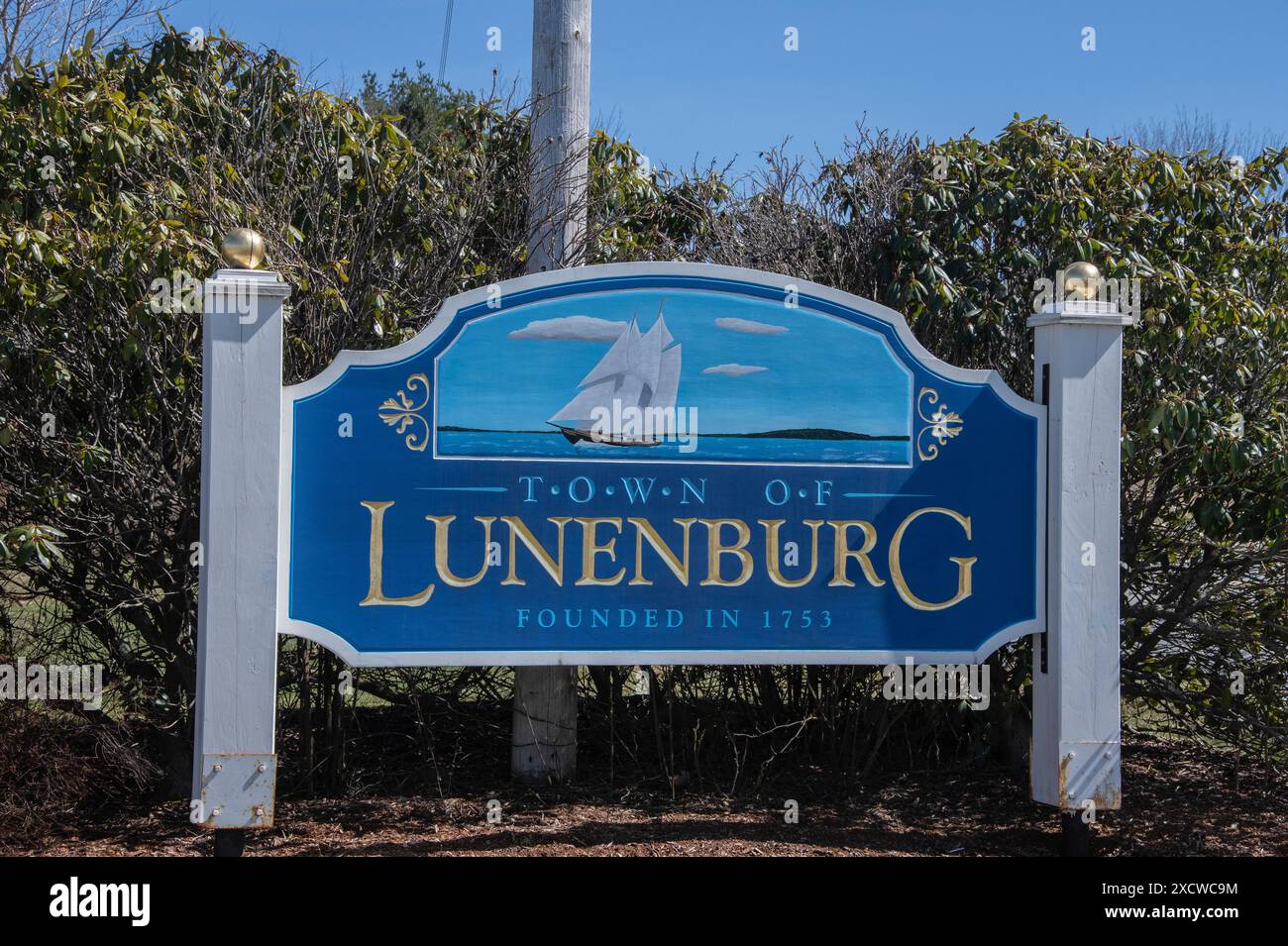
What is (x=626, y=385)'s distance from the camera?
5.09 metres

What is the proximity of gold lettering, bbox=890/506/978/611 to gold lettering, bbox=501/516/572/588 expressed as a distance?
1.40 meters

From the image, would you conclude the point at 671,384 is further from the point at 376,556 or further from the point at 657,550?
the point at 376,556

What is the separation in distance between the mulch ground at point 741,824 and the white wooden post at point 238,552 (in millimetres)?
950

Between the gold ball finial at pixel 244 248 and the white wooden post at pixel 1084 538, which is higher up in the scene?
the gold ball finial at pixel 244 248

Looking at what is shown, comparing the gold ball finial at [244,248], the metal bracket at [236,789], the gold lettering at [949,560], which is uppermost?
the gold ball finial at [244,248]

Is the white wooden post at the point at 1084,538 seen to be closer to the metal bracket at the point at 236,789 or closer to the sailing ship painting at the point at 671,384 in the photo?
the sailing ship painting at the point at 671,384

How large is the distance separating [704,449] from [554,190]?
1.96 metres

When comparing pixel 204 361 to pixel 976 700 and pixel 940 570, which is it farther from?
pixel 976 700

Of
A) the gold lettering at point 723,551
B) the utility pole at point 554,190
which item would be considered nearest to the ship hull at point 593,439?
the gold lettering at point 723,551

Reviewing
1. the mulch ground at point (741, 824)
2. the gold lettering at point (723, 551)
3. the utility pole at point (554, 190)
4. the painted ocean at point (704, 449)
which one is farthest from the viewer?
the utility pole at point (554, 190)

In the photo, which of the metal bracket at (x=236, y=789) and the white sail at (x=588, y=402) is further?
the white sail at (x=588, y=402)

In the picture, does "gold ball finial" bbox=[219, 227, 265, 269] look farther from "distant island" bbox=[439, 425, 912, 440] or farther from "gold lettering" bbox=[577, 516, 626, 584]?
"distant island" bbox=[439, 425, 912, 440]

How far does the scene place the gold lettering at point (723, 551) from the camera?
5129 mm

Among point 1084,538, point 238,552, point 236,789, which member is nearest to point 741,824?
point 1084,538
